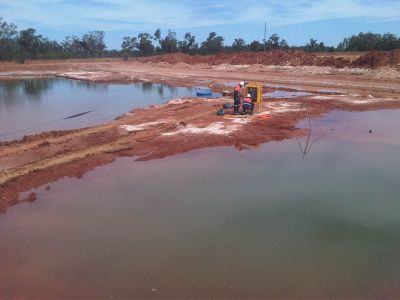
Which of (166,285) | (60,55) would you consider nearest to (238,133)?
(166,285)

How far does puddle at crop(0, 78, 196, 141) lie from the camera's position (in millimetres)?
17141

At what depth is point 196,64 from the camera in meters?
56.2

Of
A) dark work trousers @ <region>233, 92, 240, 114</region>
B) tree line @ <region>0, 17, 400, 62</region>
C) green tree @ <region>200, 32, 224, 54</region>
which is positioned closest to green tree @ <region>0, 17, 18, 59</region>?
tree line @ <region>0, 17, 400, 62</region>

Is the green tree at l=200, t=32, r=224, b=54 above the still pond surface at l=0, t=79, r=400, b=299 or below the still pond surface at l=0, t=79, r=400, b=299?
above

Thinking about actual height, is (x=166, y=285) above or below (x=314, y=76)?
below

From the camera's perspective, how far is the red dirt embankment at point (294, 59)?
33.7 meters

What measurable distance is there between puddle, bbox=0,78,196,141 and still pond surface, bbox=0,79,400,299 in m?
7.68

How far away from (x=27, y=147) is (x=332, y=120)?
39.0ft

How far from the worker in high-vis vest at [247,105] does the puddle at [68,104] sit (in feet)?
20.9

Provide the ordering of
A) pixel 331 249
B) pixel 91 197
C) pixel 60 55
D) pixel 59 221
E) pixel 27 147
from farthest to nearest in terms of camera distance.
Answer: pixel 60 55
pixel 27 147
pixel 91 197
pixel 59 221
pixel 331 249

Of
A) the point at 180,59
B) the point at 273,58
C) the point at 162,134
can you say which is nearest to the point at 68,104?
the point at 162,134

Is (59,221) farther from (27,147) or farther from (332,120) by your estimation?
(332,120)

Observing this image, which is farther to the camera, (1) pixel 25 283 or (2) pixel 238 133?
(2) pixel 238 133

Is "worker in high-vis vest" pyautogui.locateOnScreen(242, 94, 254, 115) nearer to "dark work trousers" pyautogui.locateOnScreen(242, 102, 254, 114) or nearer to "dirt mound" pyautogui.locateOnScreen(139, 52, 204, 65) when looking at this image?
"dark work trousers" pyautogui.locateOnScreen(242, 102, 254, 114)
